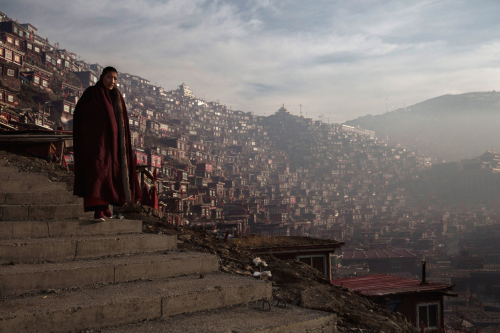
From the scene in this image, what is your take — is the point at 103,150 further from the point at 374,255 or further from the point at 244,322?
the point at 374,255

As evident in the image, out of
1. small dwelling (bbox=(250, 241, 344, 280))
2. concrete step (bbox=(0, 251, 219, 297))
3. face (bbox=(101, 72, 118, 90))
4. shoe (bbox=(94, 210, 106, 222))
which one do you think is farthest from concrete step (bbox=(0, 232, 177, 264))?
small dwelling (bbox=(250, 241, 344, 280))

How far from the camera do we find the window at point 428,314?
14.6 m

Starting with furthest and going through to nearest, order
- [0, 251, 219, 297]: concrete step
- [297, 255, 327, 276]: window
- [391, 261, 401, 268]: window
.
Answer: [391, 261, 401, 268]: window, [297, 255, 327, 276]: window, [0, 251, 219, 297]: concrete step

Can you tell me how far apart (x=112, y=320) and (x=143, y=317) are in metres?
0.20

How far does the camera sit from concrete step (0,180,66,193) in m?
4.54

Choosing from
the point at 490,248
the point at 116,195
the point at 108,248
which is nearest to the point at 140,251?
the point at 108,248

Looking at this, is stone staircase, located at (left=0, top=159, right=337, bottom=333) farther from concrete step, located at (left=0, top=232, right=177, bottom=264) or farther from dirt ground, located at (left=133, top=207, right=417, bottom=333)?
dirt ground, located at (left=133, top=207, right=417, bottom=333)

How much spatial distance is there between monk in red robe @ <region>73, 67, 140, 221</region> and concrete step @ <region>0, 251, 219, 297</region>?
0.84 m

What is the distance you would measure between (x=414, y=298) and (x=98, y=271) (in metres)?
14.8

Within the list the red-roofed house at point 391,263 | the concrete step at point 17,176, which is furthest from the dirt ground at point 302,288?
the red-roofed house at point 391,263

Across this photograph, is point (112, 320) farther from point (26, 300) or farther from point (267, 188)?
point (267, 188)

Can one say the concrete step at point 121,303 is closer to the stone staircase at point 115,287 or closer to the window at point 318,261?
the stone staircase at point 115,287

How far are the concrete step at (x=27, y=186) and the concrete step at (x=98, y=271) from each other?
92.3 inches

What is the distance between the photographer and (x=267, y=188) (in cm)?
10475
